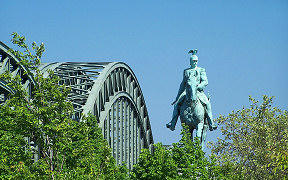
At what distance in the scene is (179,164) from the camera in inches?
1426

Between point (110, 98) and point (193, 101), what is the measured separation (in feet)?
97.6

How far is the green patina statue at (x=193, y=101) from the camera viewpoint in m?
33.7

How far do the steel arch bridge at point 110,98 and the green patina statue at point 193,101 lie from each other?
12587 mm

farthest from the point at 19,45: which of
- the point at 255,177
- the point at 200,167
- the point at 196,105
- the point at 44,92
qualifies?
the point at 255,177

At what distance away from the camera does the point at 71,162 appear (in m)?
24.6

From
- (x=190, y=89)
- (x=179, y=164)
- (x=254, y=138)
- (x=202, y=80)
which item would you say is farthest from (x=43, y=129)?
(x=254, y=138)

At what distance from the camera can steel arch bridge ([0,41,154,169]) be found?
5391 cm

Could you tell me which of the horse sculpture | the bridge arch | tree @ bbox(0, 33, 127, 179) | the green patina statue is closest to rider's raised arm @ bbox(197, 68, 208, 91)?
the green patina statue

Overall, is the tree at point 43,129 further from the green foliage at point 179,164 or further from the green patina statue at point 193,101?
the green foliage at point 179,164

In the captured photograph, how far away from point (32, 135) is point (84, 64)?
1445 inches

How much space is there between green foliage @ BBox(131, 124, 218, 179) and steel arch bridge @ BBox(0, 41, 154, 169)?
37.1ft

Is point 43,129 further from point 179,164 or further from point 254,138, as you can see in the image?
point 254,138

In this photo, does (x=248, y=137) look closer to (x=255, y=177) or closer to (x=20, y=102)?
(x=255, y=177)

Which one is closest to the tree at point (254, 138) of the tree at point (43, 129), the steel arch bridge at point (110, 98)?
the steel arch bridge at point (110, 98)
